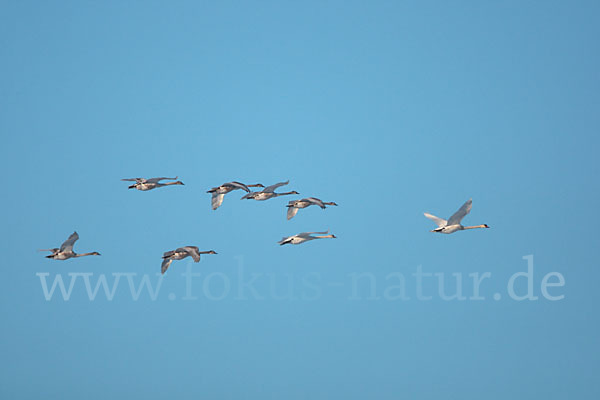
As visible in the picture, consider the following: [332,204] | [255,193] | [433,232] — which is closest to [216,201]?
[255,193]

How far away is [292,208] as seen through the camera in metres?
79.8

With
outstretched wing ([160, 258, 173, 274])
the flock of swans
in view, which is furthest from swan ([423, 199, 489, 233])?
outstretched wing ([160, 258, 173, 274])

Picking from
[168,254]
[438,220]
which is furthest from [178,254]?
[438,220]

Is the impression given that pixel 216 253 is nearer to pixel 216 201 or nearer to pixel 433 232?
pixel 216 201

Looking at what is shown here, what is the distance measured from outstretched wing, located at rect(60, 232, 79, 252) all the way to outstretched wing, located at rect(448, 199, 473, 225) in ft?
88.0

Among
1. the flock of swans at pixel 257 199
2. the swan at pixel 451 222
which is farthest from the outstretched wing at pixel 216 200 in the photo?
the swan at pixel 451 222

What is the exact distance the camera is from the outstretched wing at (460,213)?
243 feet

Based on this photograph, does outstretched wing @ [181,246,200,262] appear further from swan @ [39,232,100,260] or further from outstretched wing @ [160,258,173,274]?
swan @ [39,232,100,260]

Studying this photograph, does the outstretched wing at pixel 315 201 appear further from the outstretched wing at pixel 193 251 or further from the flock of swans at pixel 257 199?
the outstretched wing at pixel 193 251

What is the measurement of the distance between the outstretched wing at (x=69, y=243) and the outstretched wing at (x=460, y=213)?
26821 mm

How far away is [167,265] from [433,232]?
63.3 feet

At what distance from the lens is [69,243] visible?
7956cm

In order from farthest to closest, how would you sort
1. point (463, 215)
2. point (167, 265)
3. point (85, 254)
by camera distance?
point (85, 254)
point (167, 265)
point (463, 215)

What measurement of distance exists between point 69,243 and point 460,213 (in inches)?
1103
